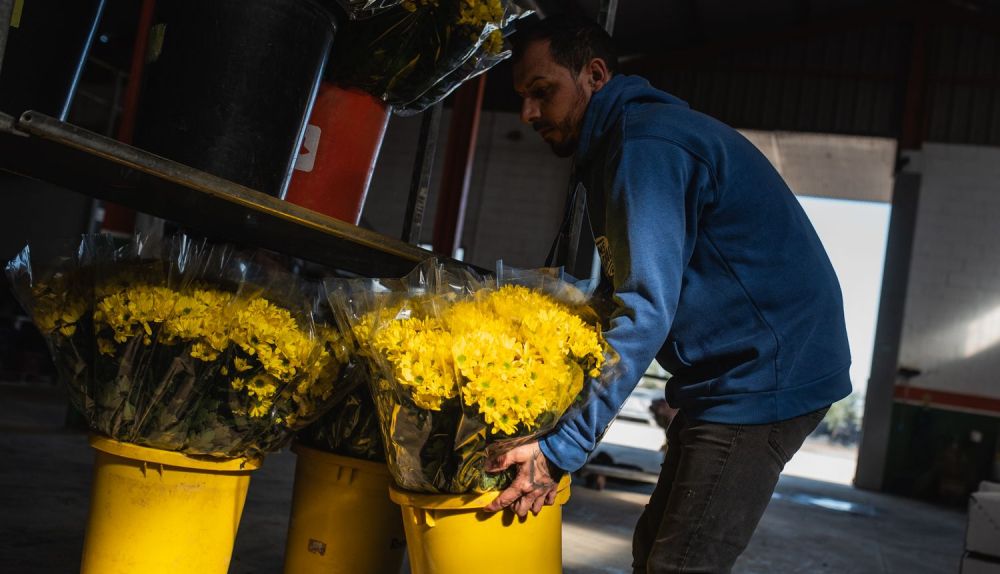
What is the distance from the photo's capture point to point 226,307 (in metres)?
1.63

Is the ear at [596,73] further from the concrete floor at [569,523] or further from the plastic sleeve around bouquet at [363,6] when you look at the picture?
the concrete floor at [569,523]

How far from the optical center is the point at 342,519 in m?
1.82

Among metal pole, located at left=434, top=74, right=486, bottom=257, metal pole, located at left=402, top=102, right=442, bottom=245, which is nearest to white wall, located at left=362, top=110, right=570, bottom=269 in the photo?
metal pole, located at left=434, top=74, right=486, bottom=257

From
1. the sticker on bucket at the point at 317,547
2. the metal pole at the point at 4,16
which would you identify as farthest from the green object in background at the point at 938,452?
the metal pole at the point at 4,16

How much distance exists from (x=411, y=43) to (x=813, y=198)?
12716 mm

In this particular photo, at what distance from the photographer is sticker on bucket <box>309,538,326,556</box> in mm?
1817

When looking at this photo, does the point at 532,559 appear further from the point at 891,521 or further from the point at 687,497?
the point at 891,521

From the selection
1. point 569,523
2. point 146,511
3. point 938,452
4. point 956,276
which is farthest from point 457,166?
point 146,511

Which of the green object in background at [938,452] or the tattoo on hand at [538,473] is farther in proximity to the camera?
the green object in background at [938,452]

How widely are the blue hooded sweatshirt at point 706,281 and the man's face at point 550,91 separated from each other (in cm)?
8

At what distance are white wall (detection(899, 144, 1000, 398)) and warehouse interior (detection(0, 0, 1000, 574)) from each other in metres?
0.02

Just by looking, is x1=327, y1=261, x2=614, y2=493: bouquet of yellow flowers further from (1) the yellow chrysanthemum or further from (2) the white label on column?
(2) the white label on column

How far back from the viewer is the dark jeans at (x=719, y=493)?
143 cm

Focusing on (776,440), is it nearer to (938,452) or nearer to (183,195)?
(183,195)
